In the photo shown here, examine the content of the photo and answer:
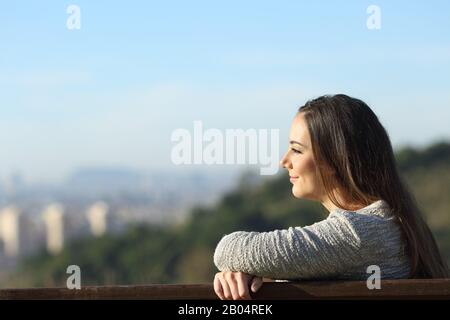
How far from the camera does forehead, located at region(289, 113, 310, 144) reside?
355 cm

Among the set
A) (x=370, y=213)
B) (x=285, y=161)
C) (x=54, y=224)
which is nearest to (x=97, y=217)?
(x=54, y=224)

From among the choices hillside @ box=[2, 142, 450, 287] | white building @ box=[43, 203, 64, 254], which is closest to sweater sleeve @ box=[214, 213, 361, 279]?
hillside @ box=[2, 142, 450, 287]

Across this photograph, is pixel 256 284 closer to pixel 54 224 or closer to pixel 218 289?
pixel 218 289

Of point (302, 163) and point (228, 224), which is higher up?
point (302, 163)

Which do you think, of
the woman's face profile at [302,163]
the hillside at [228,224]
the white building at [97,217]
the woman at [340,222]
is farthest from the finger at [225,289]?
the white building at [97,217]

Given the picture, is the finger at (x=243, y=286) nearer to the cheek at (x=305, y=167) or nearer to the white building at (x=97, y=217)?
the cheek at (x=305, y=167)

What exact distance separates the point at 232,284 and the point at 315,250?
22cm

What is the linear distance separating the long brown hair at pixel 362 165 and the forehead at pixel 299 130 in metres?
0.01

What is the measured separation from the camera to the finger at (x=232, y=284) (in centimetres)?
325

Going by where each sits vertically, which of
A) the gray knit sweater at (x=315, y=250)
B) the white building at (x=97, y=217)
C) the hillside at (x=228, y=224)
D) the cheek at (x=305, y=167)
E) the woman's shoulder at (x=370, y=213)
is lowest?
the white building at (x=97, y=217)

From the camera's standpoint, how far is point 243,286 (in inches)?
127

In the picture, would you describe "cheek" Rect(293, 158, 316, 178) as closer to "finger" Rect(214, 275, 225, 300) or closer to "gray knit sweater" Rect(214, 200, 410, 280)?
"gray knit sweater" Rect(214, 200, 410, 280)

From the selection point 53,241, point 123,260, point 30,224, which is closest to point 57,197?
point 30,224
